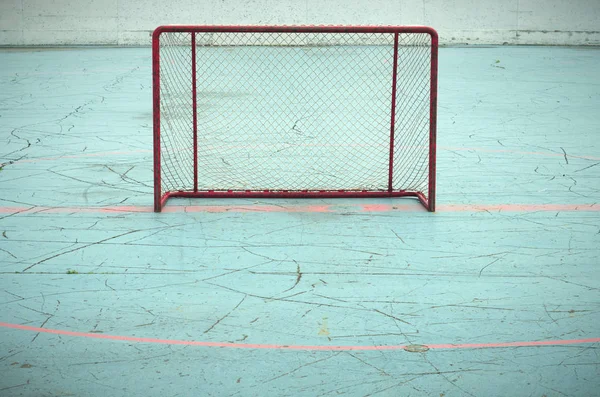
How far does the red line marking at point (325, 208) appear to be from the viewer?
6.71 meters

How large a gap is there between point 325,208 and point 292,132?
3.76 meters

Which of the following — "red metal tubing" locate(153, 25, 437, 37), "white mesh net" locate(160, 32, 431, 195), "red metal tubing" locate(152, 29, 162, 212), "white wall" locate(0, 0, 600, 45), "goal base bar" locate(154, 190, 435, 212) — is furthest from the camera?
"white wall" locate(0, 0, 600, 45)

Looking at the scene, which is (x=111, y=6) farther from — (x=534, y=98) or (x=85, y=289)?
(x=85, y=289)

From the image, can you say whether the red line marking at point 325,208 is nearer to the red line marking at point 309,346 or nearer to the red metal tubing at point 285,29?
the red metal tubing at point 285,29

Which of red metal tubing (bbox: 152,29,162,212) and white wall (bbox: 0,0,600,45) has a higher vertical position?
white wall (bbox: 0,0,600,45)

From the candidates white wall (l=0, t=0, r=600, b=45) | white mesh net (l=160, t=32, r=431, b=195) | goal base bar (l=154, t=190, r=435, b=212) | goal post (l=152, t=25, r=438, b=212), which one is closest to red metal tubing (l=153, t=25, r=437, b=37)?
goal post (l=152, t=25, r=438, b=212)

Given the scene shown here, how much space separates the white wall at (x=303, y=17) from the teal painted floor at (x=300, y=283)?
49.7 feet

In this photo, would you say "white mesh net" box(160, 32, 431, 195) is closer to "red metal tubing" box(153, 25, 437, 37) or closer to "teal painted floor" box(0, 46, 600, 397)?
"red metal tubing" box(153, 25, 437, 37)

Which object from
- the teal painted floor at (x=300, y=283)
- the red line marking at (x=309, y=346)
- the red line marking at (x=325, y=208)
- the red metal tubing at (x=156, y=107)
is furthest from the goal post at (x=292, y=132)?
the red line marking at (x=309, y=346)

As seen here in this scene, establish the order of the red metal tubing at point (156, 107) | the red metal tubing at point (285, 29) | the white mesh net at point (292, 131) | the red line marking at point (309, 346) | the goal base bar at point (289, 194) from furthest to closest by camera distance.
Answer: the white mesh net at point (292, 131) < the goal base bar at point (289, 194) < the red metal tubing at point (285, 29) < the red metal tubing at point (156, 107) < the red line marking at point (309, 346)

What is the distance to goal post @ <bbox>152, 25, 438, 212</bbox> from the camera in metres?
6.93

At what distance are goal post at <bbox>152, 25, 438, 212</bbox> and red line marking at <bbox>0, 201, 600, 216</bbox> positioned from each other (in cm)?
22

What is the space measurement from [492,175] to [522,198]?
3.07ft

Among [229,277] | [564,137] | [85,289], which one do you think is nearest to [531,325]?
[229,277]
